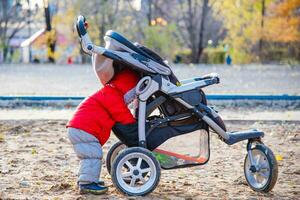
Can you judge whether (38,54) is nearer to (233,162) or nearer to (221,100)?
(221,100)

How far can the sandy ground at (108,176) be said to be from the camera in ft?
16.4

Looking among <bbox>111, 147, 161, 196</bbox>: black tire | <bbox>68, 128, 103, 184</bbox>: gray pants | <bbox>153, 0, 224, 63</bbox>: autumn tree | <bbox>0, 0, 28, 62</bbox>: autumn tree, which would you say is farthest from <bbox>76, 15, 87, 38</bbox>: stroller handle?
<bbox>0, 0, 28, 62</bbox>: autumn tree

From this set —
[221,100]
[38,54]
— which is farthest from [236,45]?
[221,100]

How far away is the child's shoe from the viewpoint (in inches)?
192

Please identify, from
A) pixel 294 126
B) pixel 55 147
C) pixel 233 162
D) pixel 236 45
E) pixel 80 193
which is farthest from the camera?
pixel 236 45

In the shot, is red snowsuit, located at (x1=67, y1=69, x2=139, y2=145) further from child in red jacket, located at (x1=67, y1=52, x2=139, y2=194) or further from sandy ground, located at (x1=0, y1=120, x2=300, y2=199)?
sandy ground, located at (x1=0, y1=120, x2=300, y2=199)

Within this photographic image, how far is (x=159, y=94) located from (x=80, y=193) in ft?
3.34

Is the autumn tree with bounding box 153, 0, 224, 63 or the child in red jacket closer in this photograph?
the child in red jacket

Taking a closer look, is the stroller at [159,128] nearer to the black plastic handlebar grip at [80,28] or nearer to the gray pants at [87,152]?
the black plastic handlebar grip at [80,28]

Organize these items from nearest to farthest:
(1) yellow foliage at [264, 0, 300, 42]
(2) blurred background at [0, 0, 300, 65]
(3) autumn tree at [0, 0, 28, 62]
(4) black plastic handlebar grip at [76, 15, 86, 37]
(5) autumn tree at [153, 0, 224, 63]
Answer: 1. (4) black plastic handlebar grip at [76, 15, 86, 37]
2. (1) yellow foliage at [264, 0, 300, 42]
3. (2) blurred background at [0, 0, 300, 65]
4. (5) autumn tree at [153, 0, 224, 63]
5. (3) autumn tree at [0, 0, 28, 62]

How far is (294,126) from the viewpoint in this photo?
9211 mm

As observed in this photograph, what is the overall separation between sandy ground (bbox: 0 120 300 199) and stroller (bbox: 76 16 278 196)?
0.56ft

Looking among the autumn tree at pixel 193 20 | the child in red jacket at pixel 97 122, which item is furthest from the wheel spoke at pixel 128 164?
the autumn tree at pixel 193 20

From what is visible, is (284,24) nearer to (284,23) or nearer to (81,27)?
(284,23)
